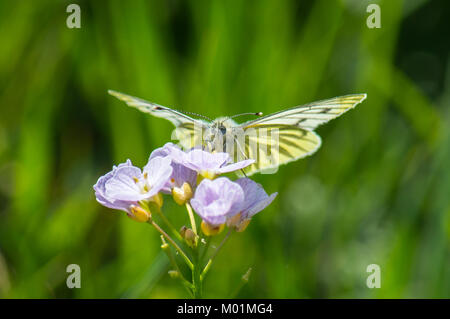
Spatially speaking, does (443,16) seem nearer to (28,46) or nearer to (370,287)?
(370,287)

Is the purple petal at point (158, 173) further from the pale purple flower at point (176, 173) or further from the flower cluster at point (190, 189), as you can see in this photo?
the pale purple flower at point (176, 173)

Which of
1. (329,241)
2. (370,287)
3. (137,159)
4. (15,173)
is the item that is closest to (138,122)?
(137,159)
